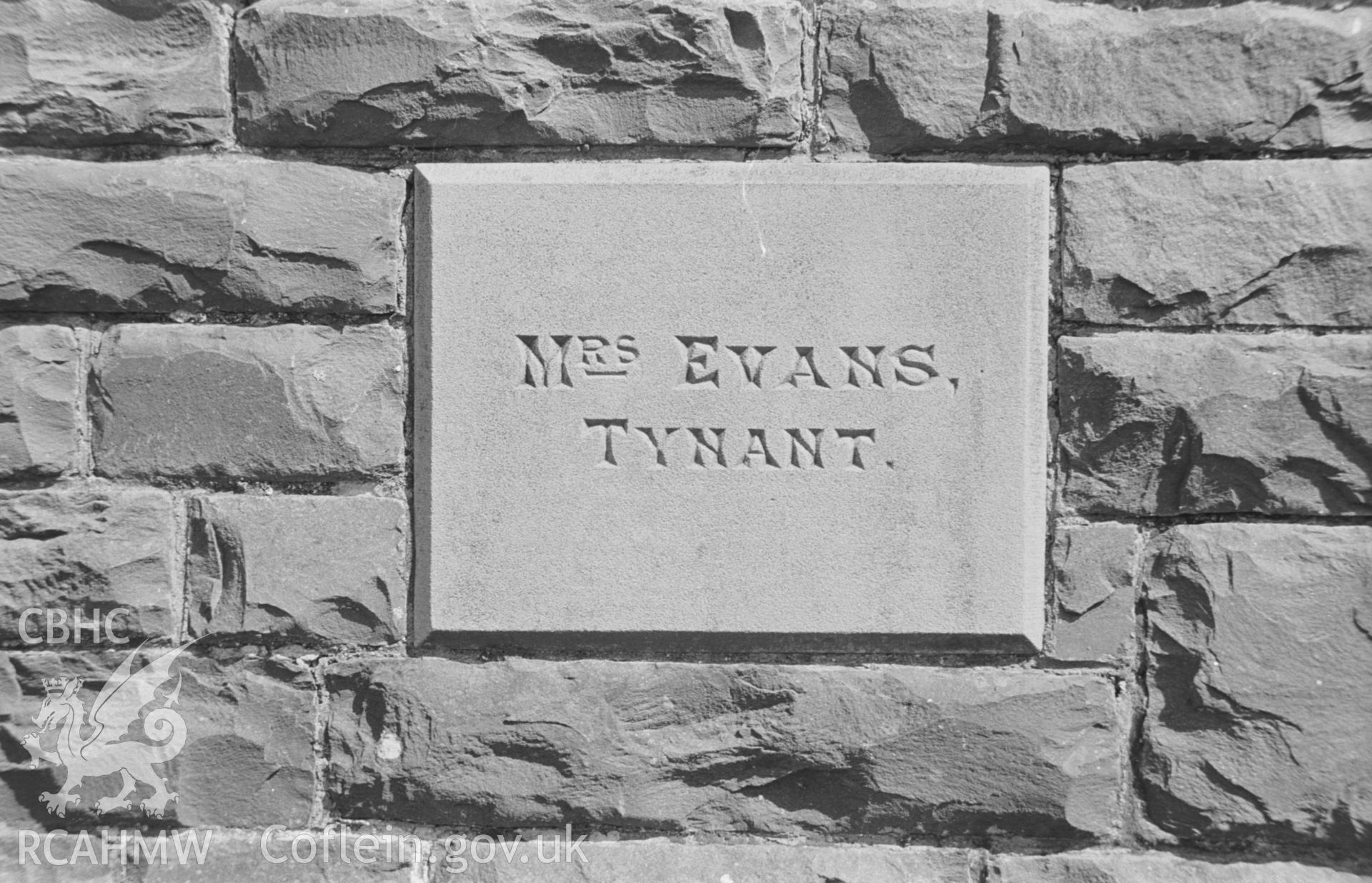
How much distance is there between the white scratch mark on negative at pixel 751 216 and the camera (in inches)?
59.4

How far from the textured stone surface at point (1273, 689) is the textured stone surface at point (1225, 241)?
15.4 inches

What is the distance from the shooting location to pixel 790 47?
59.7 inches

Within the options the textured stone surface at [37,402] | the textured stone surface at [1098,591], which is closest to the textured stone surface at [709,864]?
the textured stone surface at [1098,591]

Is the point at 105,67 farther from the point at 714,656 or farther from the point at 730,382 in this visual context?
the point at 714,656

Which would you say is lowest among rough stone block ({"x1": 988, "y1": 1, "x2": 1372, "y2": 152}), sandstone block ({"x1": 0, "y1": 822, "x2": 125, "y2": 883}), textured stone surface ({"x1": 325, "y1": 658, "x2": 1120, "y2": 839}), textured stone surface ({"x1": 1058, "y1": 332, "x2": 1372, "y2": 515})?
sandstone block ({"x1": 0, "y1": 822, "x2": 125, "y2": 883})

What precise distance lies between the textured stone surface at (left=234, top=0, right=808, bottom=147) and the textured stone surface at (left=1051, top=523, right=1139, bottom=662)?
85 cm

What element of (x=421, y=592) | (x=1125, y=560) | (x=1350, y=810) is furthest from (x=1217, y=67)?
(x=421, y=592)

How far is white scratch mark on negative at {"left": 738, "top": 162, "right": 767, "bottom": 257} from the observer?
1.51m

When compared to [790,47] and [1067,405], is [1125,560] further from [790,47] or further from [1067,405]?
[790,47]

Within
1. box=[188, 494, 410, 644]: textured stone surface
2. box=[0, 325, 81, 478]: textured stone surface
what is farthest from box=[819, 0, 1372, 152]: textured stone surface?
box=[0, 325, 81, 478]: textured stone surface

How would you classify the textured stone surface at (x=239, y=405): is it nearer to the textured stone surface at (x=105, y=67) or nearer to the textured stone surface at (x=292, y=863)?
the textured stone surface at (x=105, y=67)

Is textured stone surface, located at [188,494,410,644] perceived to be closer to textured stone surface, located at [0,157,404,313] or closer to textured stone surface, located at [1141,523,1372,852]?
textured stone surface, located at [0,157,404,313]

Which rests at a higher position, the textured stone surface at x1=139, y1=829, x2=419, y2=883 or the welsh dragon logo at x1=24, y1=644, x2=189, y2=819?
the welsh dragon logo at x1=24, y1=644, x2=189, y2=819

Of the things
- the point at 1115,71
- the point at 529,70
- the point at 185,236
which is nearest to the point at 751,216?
the point at 529,70
